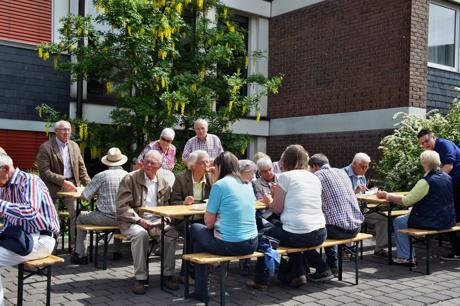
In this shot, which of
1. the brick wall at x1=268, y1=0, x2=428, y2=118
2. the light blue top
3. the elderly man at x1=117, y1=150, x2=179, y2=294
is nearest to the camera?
the light blue top

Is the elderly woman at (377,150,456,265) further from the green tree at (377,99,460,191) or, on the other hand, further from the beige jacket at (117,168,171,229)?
the beige jacket at (117,168,171,229)

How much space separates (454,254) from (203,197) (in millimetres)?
4136

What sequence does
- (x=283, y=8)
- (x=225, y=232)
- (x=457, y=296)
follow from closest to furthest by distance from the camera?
(x=225, y=232) < (x=457, y=296) < (x=283, y=8)

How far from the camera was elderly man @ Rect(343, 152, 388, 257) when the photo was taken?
7.69 meters

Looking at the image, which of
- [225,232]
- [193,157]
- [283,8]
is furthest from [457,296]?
[283,8]

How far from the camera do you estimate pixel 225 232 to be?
5062 mm

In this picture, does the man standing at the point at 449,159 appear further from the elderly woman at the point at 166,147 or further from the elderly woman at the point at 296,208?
Result: the elderly woman at the point at 166,147

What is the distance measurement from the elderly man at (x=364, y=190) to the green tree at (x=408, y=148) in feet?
5.62

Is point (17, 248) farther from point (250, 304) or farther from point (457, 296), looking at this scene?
point (457, 296)

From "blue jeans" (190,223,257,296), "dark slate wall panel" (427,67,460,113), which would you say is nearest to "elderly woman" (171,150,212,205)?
"blue jeans" (190,223,257,296)

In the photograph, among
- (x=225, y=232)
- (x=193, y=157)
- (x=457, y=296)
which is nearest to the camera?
(x=225, y=232)

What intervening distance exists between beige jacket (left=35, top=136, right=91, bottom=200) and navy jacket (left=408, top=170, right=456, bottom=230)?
500 centimetres

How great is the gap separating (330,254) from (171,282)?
2.11 meters

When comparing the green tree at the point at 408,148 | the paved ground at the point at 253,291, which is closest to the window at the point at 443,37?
the green tree at the point at 408,148
